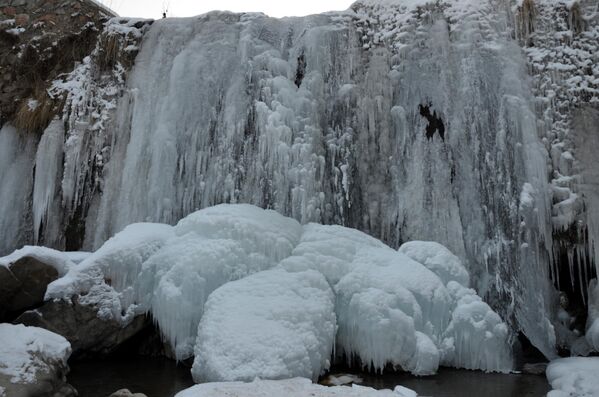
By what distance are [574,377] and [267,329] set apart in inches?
133

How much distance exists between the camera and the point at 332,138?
855 cm

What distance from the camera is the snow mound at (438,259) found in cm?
698

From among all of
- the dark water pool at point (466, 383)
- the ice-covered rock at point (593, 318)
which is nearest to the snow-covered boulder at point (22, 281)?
the dark water pool at point (466, 383)

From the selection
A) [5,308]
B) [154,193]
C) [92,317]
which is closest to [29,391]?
[92,317]

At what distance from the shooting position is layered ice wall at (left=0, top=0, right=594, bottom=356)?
25.1ft

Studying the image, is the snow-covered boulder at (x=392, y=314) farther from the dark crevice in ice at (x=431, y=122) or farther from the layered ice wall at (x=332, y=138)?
the dark crevice in ice at (x=431, y=122)

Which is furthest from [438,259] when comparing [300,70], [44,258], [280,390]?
[44,258]

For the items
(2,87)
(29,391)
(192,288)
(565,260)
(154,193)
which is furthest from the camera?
(2,87)

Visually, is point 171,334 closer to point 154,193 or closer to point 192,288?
point 192,288

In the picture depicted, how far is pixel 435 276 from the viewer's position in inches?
269

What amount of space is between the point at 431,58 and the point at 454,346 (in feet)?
15.1

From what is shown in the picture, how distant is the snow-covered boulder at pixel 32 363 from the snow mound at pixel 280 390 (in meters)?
1.07

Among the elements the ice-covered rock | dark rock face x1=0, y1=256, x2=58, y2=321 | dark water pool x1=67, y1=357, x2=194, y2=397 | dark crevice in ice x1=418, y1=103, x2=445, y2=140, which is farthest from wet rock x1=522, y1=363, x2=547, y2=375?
dark rock face x1=0, y1=256, x2=58, y2=321

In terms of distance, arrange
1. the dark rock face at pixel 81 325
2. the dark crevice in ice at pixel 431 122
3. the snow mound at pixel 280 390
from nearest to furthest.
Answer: the snow mound at pixel 280 390 < the dark rock face at pixel 81 325 < the dark crevice in ice at pixel 431 122
